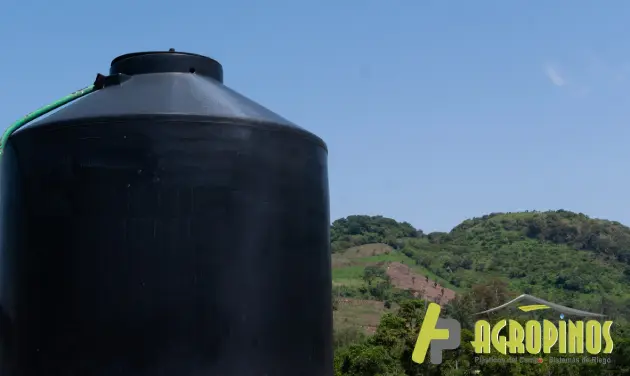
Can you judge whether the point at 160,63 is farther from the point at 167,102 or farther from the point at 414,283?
the point at 414,283

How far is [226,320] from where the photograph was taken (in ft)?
14.2

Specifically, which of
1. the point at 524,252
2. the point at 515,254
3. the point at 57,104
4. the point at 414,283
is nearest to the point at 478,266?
the point at 515,254

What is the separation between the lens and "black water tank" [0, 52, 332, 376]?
4266 millimetres

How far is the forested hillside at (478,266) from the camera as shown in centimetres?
7400

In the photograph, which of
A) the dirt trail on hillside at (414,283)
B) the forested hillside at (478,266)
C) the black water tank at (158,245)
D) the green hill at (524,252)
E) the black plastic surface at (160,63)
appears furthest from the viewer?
the green hill at (524,252)

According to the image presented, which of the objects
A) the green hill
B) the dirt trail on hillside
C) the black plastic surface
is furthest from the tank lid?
the dirt trail on hillside

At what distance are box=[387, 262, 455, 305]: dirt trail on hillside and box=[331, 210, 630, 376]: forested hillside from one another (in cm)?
15

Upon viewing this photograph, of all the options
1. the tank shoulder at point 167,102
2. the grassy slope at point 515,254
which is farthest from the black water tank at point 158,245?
the grassy slope at point 515,254

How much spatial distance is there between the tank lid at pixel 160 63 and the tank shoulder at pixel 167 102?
5cm

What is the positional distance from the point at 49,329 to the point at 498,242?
5303 inches

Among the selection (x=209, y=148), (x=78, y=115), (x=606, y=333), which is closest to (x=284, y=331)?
(x=209, y=148)

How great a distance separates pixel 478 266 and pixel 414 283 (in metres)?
18.8

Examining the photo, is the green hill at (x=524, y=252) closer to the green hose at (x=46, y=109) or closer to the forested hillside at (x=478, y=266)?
the forested hillside at (x=478, y=266)

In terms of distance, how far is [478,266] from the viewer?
118625mm
